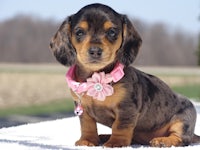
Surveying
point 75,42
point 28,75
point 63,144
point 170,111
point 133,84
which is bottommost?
point 28,75

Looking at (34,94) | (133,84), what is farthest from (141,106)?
(34,94)

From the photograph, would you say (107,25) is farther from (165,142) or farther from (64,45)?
(165,142)

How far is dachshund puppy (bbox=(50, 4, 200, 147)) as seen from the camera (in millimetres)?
1896

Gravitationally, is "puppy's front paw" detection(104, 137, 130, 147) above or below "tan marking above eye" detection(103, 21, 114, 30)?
below

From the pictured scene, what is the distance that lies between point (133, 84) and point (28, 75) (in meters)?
11.3

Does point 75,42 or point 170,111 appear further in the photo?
point 170,111

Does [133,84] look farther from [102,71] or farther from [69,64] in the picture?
[69,64]

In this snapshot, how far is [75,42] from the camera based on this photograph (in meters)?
1.95

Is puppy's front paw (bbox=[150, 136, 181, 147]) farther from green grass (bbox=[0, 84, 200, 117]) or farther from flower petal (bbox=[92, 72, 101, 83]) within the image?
green grass (bbox=[0, 84, 200, 117])

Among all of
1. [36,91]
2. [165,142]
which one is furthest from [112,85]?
[36,91]

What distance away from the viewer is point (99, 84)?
198 centimetres

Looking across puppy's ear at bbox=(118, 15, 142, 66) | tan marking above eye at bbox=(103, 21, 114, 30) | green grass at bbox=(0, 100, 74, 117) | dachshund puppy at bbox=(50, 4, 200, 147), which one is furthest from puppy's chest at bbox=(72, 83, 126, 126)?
green grass at bbox=(0, 100, 74, 117)

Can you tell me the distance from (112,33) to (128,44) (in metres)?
0.12

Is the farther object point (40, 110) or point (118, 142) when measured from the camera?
point (40, 110)
